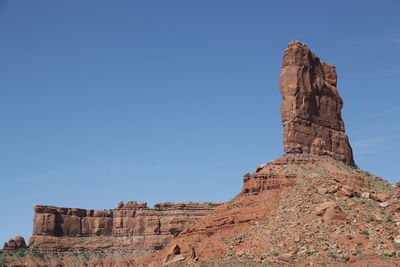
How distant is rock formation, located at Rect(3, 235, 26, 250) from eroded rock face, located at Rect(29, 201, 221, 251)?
7.31ft

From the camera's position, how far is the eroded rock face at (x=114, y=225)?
5635 inches

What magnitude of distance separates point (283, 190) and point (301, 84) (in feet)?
49.8

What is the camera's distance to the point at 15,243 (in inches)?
5364

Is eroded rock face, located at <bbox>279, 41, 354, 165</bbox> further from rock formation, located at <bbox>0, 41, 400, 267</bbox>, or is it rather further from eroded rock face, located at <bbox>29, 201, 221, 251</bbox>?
eroded rock face, located at <bbox>29, 201, 221, 251</bbox>

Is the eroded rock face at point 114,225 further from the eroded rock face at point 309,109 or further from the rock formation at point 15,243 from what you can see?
the eroded rock face at point 309,109

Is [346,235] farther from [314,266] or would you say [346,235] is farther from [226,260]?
[226,260]

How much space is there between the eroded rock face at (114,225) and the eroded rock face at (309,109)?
218 feet

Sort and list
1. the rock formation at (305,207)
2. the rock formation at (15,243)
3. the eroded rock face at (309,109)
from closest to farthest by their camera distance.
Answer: the rock formation at (305,207), the eroded rock face at (309,109), the rock formation at (15,243)

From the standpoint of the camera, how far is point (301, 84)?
284 ft

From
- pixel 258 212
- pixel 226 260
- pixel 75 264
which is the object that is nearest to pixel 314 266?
pixel 226 260

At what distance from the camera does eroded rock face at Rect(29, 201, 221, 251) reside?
14312 cm

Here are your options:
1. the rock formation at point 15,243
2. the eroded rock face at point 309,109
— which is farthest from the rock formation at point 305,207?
the rock formation at point 15,243

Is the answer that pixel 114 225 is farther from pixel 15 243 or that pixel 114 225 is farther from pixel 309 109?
pixel 309 109

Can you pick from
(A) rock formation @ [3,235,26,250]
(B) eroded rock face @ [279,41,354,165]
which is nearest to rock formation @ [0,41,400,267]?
(B) eroded rock face @ [279,41,354,165]
